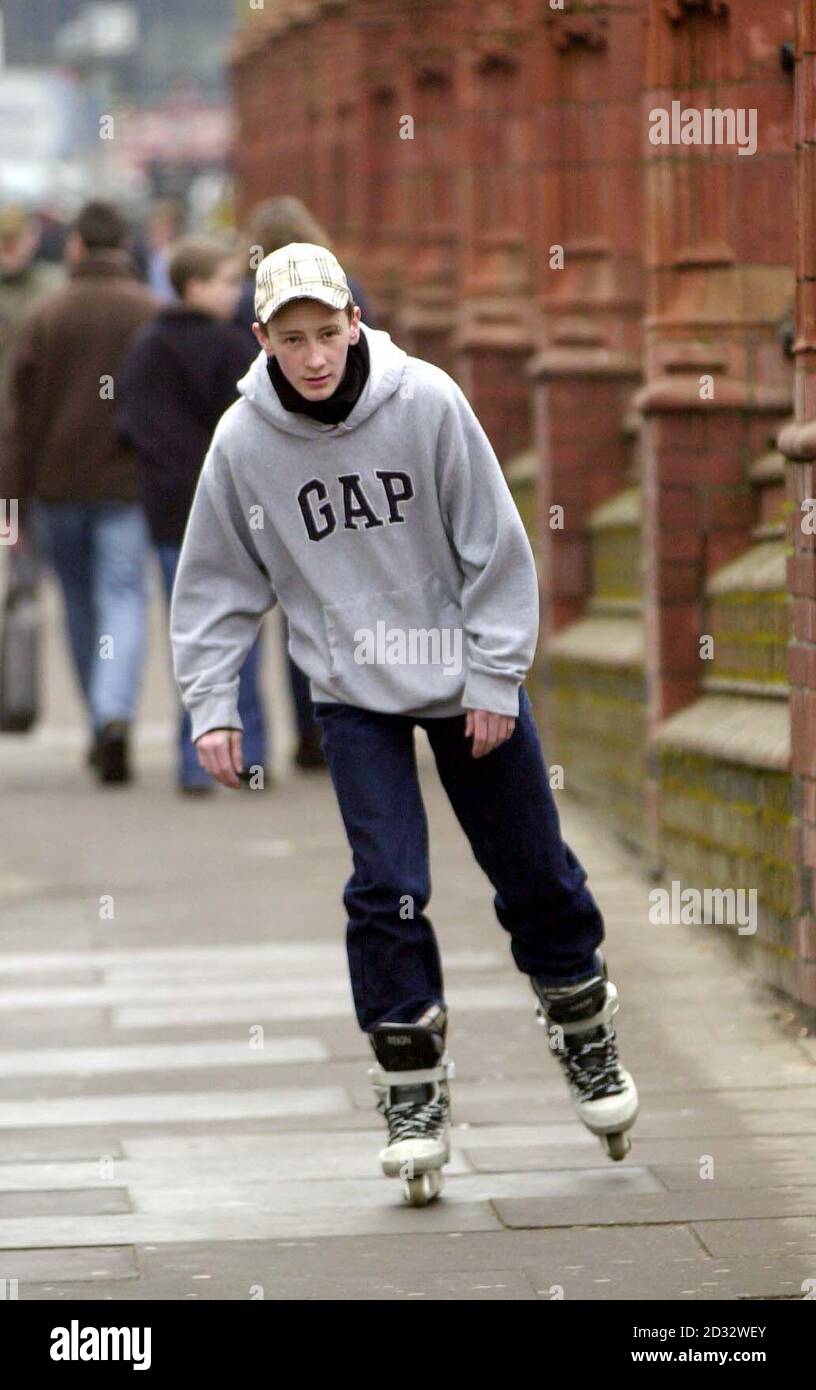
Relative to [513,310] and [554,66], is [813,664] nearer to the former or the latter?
[554,66]

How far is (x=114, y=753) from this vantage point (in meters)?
13.2

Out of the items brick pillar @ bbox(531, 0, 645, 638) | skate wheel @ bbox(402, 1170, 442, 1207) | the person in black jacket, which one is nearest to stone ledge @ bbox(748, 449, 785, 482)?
brick pillar @ bbox(531, 0, 645, 638)

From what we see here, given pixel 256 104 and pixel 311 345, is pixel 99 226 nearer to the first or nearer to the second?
pixel 311 345

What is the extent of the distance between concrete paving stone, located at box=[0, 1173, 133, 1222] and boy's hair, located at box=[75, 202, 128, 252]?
739 centimetres

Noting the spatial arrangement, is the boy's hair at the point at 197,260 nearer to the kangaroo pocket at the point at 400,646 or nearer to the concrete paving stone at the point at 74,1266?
the kangaroo pocket at the point at 400,646

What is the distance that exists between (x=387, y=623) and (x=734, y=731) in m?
2.78

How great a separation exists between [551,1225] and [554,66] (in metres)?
7.42

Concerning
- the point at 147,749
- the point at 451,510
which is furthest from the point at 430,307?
the point at 451,510

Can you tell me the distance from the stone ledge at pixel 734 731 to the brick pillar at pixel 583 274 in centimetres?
248

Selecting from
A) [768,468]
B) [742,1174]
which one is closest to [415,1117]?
[742,1174]

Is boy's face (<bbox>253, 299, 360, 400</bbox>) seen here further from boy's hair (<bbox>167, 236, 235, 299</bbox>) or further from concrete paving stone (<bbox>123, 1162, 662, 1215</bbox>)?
boy's hair (<bbox>167, 236, 235, 299</bbox>)

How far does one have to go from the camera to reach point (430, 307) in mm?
17781

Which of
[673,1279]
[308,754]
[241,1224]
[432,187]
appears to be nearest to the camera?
[673,1279]

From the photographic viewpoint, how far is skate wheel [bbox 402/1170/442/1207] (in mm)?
6172
